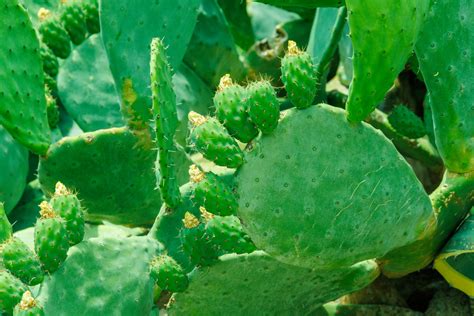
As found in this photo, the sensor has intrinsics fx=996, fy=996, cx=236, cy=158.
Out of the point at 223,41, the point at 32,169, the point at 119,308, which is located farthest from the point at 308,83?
the point at 32,169

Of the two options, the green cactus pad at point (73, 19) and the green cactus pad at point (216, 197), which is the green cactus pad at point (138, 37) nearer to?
the green cactus pad at point (73, 19)

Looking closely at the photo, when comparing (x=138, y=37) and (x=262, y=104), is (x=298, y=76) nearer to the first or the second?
(x=262, y=104)

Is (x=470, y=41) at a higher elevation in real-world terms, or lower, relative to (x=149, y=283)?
higher

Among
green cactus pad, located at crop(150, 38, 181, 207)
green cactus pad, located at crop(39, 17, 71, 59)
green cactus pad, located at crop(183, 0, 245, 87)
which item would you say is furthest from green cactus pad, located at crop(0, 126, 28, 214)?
green cactus pad, located at crop(150, 38, 181, 207)

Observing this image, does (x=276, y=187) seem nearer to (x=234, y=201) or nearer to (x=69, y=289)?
(x=234, y=201)

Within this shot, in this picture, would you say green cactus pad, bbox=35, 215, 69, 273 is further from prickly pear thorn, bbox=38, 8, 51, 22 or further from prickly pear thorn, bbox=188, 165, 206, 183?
prickly pear thorn, bbox=38, 8, 51, 22

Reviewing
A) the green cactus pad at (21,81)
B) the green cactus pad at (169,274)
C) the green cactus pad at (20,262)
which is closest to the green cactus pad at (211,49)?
the green cactus pad at (21,81)

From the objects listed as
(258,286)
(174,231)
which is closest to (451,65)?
(258,286)
